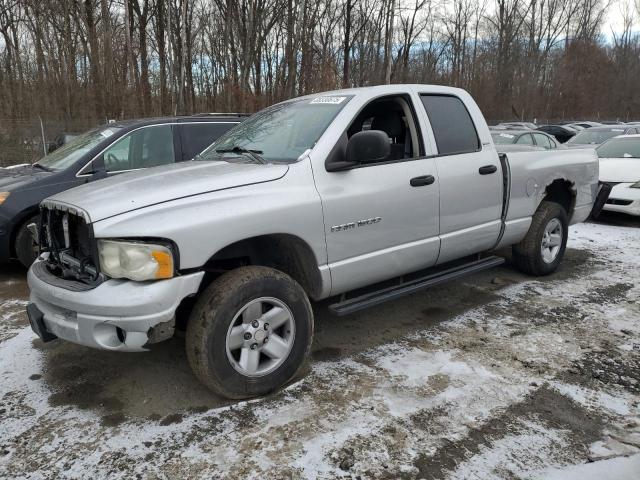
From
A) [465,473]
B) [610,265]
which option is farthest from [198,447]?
[610,265]

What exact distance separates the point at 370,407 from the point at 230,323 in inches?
38.7

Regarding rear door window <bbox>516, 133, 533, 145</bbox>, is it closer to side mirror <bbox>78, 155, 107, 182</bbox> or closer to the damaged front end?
side mirror <bbox>78, 155, 107, 182</bbox>

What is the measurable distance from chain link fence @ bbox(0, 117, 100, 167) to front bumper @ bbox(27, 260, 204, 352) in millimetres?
12431

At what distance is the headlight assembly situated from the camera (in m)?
2.65

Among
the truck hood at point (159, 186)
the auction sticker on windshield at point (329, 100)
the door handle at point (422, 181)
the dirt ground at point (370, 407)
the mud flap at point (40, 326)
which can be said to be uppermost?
the auction sticker on windshield at point (329, 100)

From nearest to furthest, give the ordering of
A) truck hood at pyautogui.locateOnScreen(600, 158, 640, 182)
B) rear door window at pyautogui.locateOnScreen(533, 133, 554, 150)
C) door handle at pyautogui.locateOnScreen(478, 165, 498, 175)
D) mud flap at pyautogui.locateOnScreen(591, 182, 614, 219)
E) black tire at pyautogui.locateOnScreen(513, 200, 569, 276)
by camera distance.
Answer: door handle at pyautogui.locateOnScreen(478, 165, 498, 175), black tire at pyautogui.locateOnScreen(513, 200, 569, 276), mud flap at pyautogui.locateOnScreen(591, 182, 614, 219), truck hood at pyautogui.locateOnScreen(600, 158, 640, 182), rear door window at pyautogui.locateOnScreen(533, 133, 554, 150)

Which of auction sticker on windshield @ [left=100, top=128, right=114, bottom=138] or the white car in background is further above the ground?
auction sticker on windshield @ [left=100, top=128, right=114, bottom=138]

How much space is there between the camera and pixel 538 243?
17.0 feet

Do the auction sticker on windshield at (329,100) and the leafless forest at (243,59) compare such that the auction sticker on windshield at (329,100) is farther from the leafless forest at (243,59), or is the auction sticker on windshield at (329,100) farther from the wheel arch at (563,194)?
the leafless forest at (243,59)

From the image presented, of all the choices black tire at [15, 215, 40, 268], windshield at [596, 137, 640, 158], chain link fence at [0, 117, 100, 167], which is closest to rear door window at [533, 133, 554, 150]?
windshield at [596, 137, 640, 158]

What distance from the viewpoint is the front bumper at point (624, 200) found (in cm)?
819

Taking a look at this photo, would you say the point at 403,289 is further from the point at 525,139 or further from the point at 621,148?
the point at 525,139

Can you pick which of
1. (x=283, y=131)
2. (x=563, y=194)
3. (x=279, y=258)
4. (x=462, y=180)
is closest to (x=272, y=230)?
(x=279, y=258)

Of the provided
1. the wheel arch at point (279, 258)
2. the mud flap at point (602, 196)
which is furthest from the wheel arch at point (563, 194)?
the wheel arch at point (279, 258)
